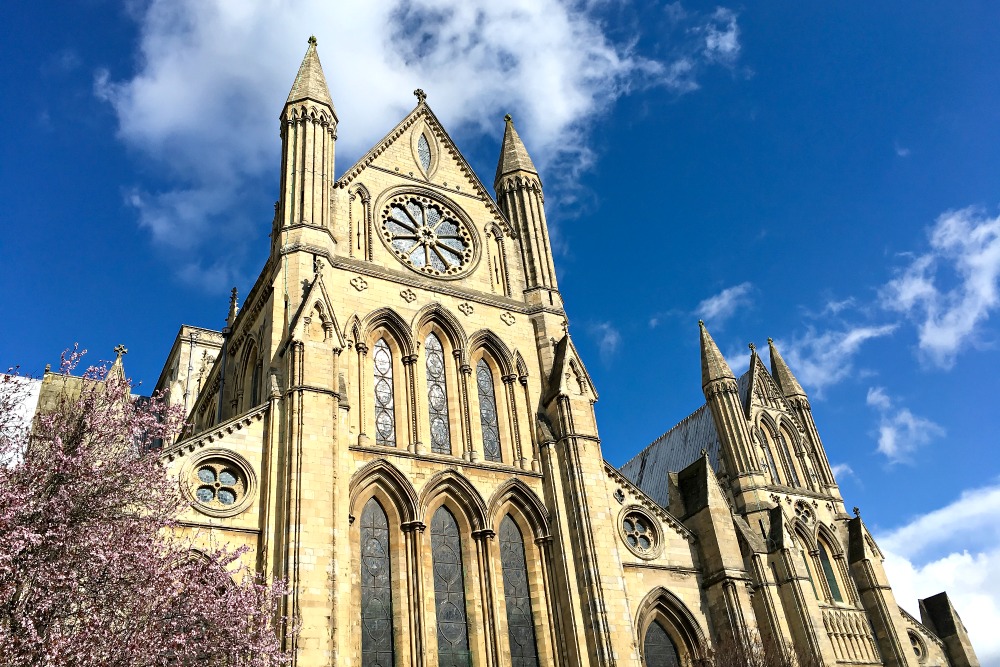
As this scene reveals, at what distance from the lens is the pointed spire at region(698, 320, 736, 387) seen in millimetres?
35969

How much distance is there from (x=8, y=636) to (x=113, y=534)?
2136 millimetres

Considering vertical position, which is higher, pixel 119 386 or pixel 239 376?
pixel 239 376

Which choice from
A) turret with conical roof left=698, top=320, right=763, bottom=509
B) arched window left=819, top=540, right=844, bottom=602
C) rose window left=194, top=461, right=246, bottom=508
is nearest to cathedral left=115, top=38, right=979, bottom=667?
rose window left=194, top=461, right=246, bottom=508

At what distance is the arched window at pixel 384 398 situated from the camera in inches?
856

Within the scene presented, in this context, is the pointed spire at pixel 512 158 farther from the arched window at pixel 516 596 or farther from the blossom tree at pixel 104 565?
the blossom tree at pixel 104 565

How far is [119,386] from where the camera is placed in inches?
637

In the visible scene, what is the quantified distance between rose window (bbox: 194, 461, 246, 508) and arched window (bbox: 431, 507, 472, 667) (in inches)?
194

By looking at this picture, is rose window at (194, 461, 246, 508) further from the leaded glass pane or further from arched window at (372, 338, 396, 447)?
the leaded glass pane

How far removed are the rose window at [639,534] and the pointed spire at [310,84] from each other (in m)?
15.2

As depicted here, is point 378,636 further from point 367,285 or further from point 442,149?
point 442,149

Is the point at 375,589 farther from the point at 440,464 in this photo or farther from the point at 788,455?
the point at 788,455

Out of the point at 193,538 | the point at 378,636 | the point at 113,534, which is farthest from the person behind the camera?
the point at 378,636

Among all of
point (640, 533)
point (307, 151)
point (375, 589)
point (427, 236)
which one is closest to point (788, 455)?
point (640, 533)

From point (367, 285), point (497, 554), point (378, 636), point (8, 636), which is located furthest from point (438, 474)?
point (8, 636)
